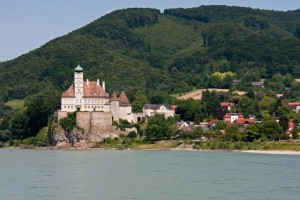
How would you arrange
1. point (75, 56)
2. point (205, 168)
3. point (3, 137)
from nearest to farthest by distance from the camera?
point (205, 168), point (3, 137), point (75, 56)

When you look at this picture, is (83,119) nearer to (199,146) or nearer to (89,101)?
(89,101)

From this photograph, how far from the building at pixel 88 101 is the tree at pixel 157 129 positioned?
4.10 metres

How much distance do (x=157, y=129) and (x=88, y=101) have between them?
9.10 m

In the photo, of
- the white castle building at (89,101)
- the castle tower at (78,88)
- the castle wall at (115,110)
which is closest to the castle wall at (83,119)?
the white castle building at (89,101)

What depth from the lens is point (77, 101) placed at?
97.9m

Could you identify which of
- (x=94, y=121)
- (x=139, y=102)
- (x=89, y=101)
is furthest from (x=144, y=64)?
(x=94, y=121)

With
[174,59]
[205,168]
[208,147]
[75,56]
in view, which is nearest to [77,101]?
[208,147]

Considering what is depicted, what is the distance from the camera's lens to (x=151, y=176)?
193ft

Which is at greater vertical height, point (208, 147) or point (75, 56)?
point (75, 56)

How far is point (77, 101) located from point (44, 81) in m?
59.5

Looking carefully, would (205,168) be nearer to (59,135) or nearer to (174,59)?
(59,135)

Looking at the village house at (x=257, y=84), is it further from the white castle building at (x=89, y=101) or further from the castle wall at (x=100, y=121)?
the castle wall at (x=100, y=121)

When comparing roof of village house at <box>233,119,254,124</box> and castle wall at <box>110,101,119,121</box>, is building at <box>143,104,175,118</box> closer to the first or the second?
castle wall at <box>110,101,119,121</box>

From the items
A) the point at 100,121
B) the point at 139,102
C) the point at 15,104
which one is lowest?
the point at 100,121
